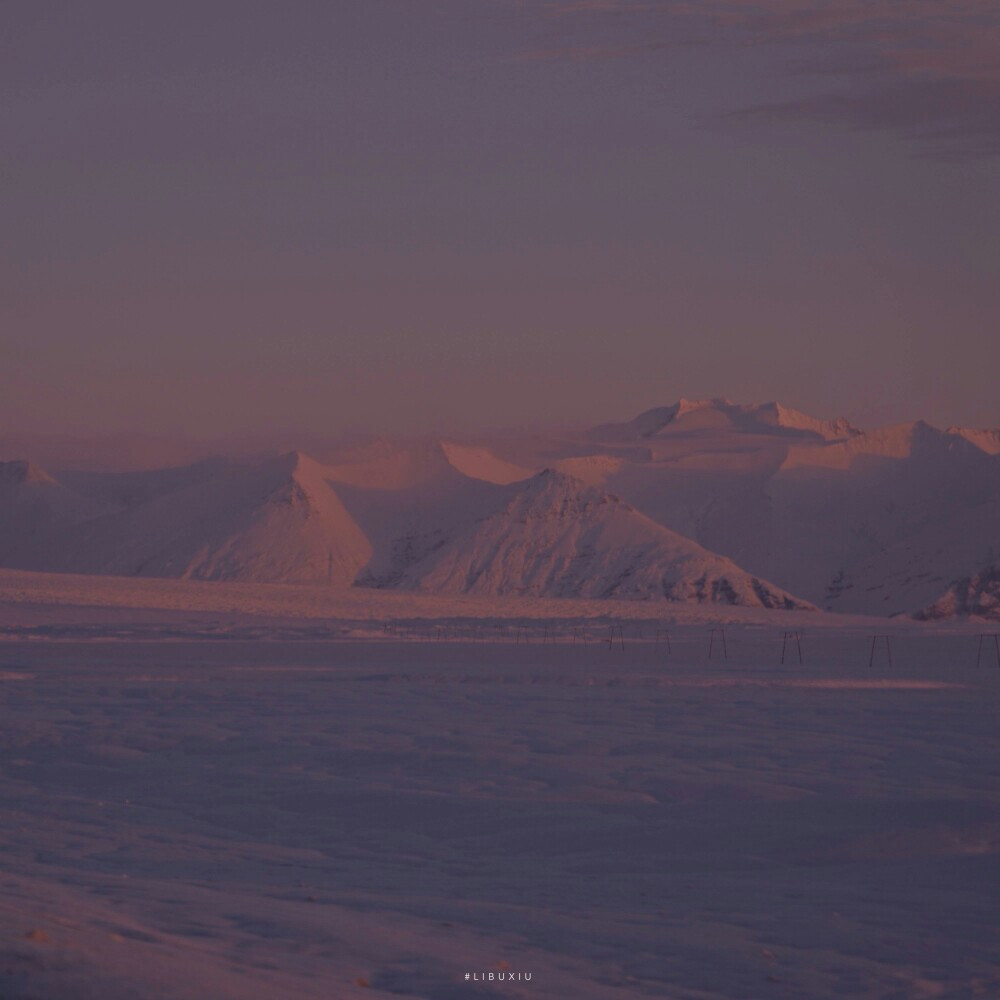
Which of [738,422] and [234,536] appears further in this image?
[738,422]

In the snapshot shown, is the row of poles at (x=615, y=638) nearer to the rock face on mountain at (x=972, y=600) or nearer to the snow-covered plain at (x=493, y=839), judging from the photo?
the snow-covered plain at (x=493, y=839)

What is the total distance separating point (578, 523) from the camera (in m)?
89.3

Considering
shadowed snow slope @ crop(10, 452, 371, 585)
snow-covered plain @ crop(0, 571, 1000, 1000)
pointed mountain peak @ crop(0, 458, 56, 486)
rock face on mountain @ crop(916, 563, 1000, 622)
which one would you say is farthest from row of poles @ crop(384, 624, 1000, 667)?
pointed mountain peak @ crop(0, 458, 56, 486)

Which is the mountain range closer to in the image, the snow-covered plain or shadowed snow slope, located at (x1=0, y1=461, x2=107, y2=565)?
shadowed snow slope, located at (x1=0, y1=461, x2=107, y2=565)

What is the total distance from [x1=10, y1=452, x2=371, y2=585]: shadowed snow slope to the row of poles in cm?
4530

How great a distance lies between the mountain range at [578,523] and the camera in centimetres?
8250

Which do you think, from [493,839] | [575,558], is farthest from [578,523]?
[493,839]

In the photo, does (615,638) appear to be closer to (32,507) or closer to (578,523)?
(578,523)

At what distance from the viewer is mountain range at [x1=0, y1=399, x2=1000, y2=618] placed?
271ft

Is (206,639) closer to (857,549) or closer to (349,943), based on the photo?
(349,943)

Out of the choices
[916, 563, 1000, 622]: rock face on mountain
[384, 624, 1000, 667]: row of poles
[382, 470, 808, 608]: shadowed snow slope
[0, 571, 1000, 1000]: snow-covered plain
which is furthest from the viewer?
[382, 470, 808, 608]: shadowed snow slope

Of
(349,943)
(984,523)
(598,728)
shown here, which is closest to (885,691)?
(598,728)

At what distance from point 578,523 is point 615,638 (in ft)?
159

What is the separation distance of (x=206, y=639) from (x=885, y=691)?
18831 mm
